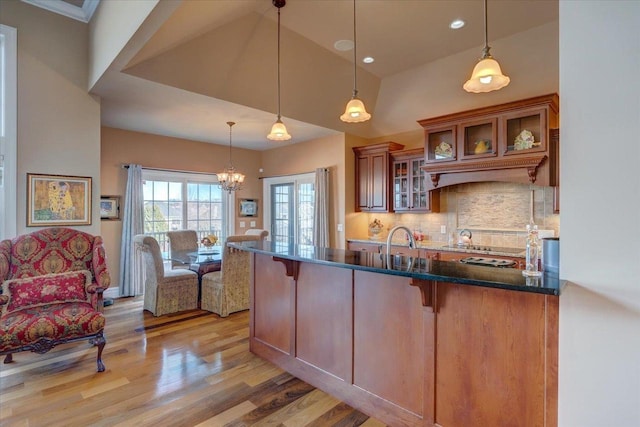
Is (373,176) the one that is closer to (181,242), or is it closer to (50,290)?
(181,242)

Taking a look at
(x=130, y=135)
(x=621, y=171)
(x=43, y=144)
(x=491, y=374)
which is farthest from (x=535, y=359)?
(x=130, y=135)

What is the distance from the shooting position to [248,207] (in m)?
7.04

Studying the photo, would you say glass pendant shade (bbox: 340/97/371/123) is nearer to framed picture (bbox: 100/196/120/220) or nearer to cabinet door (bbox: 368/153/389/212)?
cabinet door (bbox: 368/153/389/212)

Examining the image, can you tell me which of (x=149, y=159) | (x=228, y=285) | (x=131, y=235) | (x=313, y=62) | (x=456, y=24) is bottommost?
(x=228, y=285)

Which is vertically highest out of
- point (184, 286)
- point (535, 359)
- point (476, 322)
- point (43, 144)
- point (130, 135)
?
point (130, 135)

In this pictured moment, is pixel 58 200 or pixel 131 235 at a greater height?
pixel 58 200

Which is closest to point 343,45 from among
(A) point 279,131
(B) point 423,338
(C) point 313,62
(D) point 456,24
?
(C) point 313,62

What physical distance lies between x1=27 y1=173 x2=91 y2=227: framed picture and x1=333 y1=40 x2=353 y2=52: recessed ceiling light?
3554mm

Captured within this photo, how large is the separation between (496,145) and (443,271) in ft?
10.5

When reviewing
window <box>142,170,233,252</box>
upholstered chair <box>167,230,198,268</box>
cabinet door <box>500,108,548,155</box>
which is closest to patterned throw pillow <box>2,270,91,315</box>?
upholstered chair <box>167,230,198,268</box>

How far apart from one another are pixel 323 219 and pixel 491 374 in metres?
4.14

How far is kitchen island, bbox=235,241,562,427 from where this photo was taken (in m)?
1.59

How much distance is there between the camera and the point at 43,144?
374cm

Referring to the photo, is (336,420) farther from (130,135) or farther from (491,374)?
(130,135)
